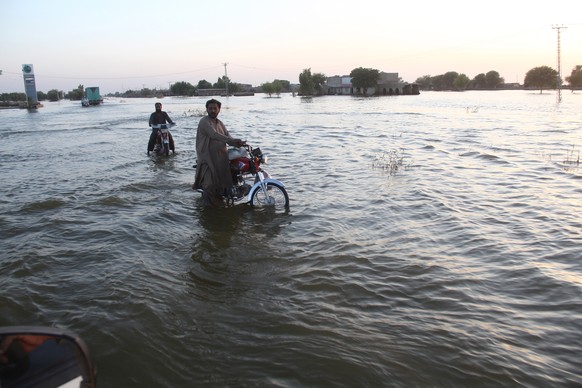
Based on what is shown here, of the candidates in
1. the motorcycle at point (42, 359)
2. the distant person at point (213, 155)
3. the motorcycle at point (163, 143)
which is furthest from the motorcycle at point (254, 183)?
the motorcycle at point (163, 143)

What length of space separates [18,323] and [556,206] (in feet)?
29.7

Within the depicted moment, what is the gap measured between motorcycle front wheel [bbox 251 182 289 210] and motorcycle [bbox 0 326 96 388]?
20.6 feet

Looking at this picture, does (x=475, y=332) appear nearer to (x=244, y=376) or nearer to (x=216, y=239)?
(x=244, y=376)

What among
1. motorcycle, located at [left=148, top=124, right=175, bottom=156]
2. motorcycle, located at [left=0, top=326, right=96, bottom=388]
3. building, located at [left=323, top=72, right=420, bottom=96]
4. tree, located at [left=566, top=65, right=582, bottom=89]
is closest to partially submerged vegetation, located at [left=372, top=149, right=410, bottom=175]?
motorcycle, located at [left=148, top=124, right=175, bottom=156]

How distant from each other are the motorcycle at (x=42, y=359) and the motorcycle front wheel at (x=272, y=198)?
20.6 feet

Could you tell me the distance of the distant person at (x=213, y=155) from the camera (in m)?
7.79

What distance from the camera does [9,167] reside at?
14.5 metres

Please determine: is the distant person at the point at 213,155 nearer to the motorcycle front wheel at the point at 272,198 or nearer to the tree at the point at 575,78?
the motorcycle front wheel at the point at 272,198

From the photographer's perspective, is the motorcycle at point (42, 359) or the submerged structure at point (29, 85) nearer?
the motorcycle at point (42, 359)

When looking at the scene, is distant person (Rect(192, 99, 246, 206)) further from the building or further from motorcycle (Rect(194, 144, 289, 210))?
the building

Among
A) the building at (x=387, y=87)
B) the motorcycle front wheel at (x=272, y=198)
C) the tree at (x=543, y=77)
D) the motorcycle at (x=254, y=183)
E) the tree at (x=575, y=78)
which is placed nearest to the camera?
the motorcycle at (x=254, y=183)

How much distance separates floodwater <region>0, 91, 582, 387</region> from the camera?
367cm

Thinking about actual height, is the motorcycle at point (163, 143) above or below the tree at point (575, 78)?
below

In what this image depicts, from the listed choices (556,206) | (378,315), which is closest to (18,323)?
(378,315)
